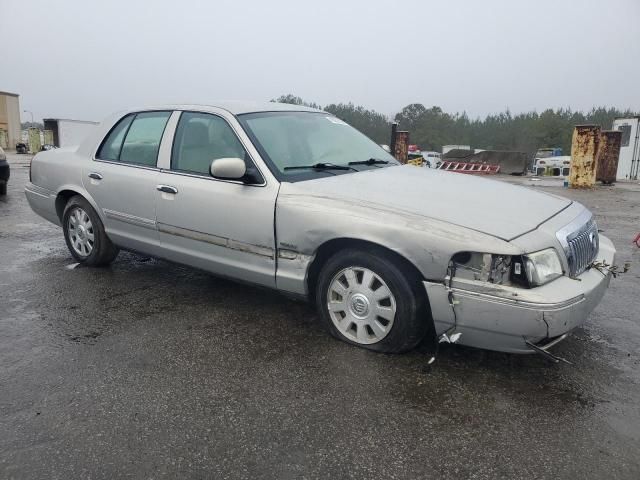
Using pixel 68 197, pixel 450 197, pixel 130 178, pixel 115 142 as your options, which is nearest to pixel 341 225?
pixel 450 197

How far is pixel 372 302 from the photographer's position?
298 centimetres

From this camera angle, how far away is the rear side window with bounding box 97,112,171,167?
4.09 meters

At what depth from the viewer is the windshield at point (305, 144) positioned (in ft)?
11.4

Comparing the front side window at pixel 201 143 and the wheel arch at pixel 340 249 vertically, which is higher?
the front side window at pixel 201 143

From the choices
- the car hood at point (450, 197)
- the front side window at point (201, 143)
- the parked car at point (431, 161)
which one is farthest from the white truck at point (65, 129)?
the car hood at point (450, 197)

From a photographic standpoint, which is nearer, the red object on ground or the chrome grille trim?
the chrome grille trim

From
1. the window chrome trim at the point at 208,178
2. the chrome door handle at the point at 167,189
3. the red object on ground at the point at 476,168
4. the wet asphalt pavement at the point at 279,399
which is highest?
the window chrome trim at the point at 208,178

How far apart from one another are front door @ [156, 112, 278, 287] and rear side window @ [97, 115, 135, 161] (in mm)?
784

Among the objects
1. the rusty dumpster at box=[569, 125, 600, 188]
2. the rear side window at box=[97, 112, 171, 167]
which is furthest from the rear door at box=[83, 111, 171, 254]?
the rusty dumpster at box=[569, 125, 600, 188]

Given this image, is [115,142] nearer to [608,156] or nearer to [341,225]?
[341,225]

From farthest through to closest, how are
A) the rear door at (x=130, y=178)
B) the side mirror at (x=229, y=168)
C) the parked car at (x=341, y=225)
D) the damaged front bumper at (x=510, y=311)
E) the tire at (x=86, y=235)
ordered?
the tire at (x=86, y=235) → the rear door at (x=130, y=178) → the side mirror at (x=229, y=168) → the parked car at (x=341, y=225) → the damaged front bumper at (x=510, y=311)

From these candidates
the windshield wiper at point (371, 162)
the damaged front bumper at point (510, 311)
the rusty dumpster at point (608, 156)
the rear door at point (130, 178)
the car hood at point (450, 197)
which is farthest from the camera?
the rusty dumpster at point (608, 156)

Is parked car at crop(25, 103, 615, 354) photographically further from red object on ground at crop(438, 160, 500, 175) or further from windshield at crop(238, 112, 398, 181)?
red object on ground at crop(438, 160, 500, 175)

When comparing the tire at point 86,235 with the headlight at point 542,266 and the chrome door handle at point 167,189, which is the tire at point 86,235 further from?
the headlight at point 542,266
